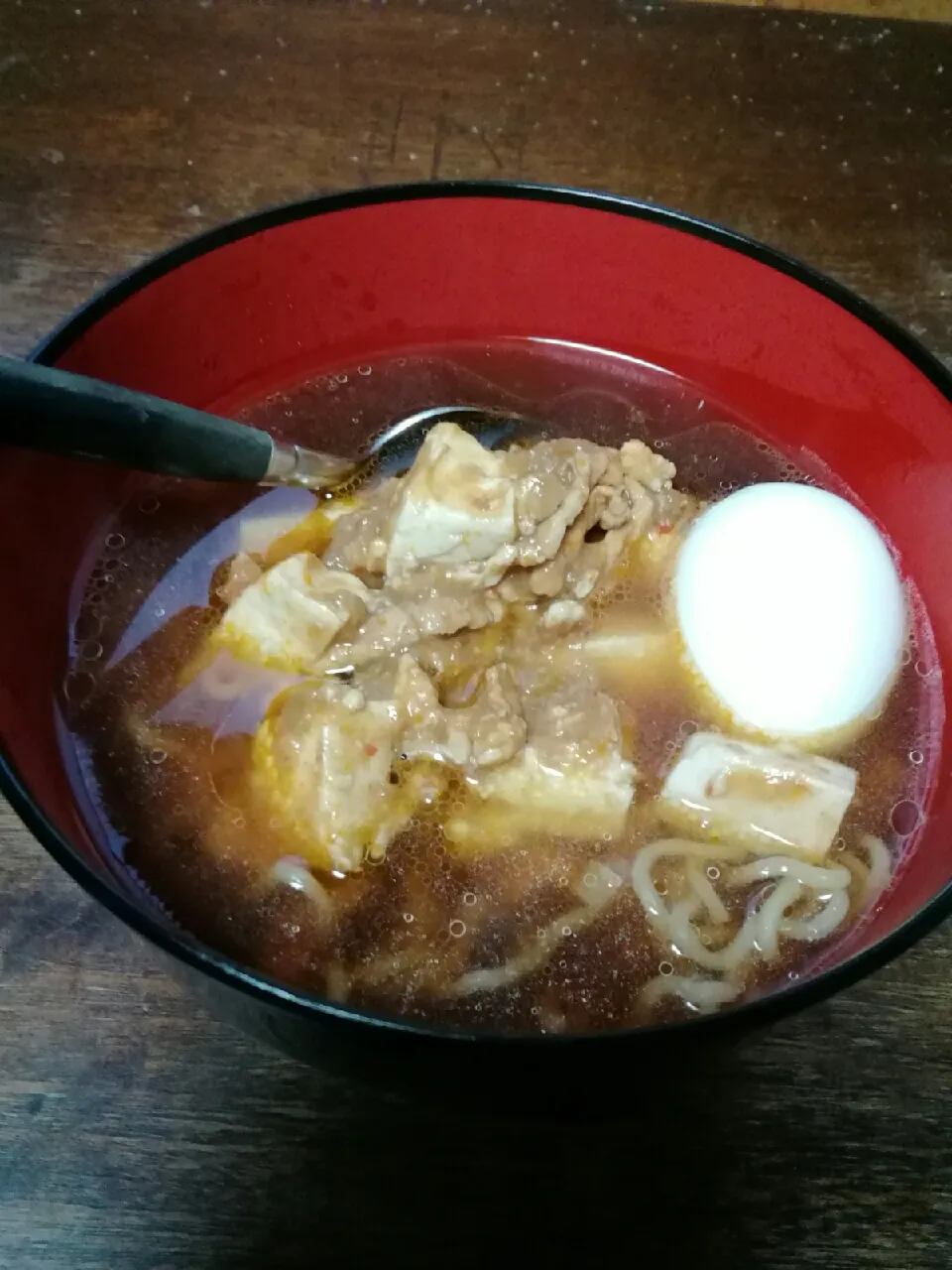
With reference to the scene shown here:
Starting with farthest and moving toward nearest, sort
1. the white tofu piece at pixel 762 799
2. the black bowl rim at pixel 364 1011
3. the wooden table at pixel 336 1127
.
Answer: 1. the white tofu piece at pixel 762 799
2. the wooden table at pixel 336 1127
3. the black bowl rim at pixel 364 1011

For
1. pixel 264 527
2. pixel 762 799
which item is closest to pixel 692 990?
pixel 762 799

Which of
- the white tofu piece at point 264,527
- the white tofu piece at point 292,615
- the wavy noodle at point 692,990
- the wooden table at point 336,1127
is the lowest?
the wooden table at point 336,1127

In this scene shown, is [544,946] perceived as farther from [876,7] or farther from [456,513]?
[876,7]

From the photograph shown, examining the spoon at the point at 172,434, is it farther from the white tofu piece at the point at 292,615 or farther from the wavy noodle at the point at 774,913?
the wavy noodle at the point at 774,913

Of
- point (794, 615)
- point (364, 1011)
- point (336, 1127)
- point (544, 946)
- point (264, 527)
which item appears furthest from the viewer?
point (264, 527)

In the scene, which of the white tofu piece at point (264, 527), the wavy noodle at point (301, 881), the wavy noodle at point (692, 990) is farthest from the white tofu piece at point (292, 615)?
the wavy noodle at point (692, 990)

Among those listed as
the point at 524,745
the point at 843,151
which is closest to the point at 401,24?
the point at 843,151
